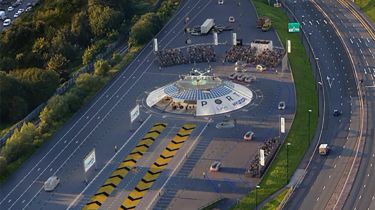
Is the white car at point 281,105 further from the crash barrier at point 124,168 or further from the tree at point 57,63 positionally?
the tree at point 57,63

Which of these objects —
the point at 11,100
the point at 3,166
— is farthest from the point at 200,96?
the point at 3,166

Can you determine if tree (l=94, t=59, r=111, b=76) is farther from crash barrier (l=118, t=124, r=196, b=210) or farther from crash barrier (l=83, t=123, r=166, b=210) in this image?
crash barrier (l=118, t=124, r=196, b=210)

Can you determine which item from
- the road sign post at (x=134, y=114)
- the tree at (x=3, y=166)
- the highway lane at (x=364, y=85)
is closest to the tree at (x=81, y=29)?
the road sign post at (x=134, y=114)

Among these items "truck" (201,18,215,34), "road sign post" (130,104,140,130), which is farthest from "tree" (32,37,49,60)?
"road sign post" (130,104,140,130)

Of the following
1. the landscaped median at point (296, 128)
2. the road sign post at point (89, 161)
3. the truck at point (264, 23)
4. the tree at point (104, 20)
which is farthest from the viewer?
the tree at point (104, 20)

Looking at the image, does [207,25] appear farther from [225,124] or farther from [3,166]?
[3,166]

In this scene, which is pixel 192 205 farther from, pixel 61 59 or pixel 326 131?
pixel 61 59
